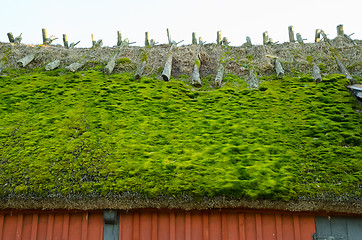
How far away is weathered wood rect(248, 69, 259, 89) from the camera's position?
8742 mm

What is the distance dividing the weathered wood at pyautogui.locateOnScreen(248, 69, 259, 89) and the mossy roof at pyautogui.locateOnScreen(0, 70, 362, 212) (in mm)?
411

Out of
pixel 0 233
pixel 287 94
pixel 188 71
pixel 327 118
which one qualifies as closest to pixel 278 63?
pixel 287 94

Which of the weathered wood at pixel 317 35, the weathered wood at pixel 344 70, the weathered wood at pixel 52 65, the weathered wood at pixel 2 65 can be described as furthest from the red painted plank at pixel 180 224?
the weathered wood at pixel 317 35

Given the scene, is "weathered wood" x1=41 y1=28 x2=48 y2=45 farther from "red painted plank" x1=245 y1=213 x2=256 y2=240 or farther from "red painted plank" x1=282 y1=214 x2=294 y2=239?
"red painted plank" x1=282 y1=214 x2=294 y2=239

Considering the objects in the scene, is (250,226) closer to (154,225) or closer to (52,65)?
(154,225)

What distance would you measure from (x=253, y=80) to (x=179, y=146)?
4314mm

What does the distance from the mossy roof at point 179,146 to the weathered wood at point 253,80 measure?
41 cm

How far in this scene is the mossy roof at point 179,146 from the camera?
503 cm

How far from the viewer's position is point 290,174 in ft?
16.9

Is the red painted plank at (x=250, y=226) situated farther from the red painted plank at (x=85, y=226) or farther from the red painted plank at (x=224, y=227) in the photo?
the red painted plank at (x=85, y=226)

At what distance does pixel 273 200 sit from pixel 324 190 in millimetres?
898

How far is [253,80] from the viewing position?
9.10 m

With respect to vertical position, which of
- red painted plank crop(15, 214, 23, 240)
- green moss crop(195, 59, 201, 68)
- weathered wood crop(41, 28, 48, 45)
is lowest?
red painted plank crop(15, 214, 23, 240)

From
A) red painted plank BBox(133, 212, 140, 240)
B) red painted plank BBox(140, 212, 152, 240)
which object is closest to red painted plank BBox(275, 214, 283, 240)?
red painted plank BBox(140, 212, 152, 240)
